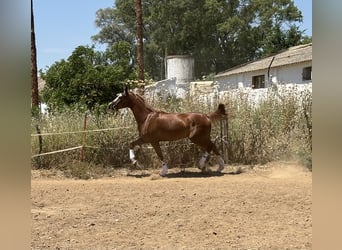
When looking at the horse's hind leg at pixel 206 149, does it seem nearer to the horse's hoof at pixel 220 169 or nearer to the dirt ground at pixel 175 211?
the horse's hoof at pixel 220 169

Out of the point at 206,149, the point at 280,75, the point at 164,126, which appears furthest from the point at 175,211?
the point at 280,75

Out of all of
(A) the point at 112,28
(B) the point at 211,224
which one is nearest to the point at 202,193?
(B) the point at 211,224

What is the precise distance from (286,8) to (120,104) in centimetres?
2243

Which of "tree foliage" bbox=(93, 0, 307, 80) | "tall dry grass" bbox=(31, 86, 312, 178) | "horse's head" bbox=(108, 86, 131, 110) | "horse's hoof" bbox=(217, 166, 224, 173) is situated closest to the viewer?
"horse's head" bbox=(108, 86, 131, 110)


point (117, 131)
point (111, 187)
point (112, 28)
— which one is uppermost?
point (112, 28)

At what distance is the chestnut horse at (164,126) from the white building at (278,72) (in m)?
4.43

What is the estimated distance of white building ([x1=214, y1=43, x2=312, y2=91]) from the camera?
1371 centimetres

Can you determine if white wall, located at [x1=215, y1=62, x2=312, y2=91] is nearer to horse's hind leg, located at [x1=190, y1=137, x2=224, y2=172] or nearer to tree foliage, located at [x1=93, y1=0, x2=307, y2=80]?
horse's hind leg, located at [x1=190, y1=137, x2=224, y2=172]

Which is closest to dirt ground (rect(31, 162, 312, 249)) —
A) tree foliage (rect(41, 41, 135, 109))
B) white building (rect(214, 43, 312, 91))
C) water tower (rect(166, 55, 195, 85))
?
white building (rect(214, 43, 312, 91))

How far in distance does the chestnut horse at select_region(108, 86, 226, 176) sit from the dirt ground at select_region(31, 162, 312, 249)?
18.7 inches

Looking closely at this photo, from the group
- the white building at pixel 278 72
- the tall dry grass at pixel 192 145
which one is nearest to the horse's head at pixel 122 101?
the tall dry grass at pixel 192 145
